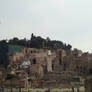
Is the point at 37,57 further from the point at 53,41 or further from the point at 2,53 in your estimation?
the point at 53,41

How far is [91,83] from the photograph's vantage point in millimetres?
6613

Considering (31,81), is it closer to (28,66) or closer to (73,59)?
(28,66)

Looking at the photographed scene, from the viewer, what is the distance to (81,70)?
5153cm

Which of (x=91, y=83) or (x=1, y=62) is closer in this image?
(x=91, y=83)

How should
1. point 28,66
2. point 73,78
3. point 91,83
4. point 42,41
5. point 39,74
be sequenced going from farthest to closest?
point 42,41, point 28,66, point 39,74, point 73,78, point 91,83

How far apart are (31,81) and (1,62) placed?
24.9m

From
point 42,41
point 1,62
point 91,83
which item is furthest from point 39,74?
point 91,83

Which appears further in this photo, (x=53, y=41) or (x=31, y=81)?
(x=53, y=41)

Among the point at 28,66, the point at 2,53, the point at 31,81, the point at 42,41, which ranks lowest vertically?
the point at 31,81

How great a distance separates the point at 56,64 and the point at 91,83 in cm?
4682

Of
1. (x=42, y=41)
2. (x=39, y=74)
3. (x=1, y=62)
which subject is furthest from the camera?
(x=42, y=41)

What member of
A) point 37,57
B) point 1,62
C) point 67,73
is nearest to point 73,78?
point 67,73

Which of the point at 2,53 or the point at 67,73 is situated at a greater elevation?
the point at 2,53

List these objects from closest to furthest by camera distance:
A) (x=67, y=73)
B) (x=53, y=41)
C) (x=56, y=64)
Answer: (x=67, y=73)
(x=56, y=64)
(x=53, y=41)
